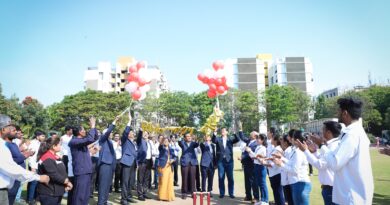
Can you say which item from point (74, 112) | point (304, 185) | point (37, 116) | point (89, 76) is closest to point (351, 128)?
point (304, 185)

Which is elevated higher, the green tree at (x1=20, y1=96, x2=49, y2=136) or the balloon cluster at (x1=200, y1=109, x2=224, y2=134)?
the green tree at (x1=20, y1=96, x2=49, y2=136)

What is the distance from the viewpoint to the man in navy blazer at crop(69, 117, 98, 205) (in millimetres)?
5918

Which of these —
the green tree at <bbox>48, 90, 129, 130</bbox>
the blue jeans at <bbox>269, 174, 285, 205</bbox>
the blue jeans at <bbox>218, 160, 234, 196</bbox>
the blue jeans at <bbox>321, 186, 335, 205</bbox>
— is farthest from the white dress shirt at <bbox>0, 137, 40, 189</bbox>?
the green tree at <bbox>48, 90, 129, 130</bbox>

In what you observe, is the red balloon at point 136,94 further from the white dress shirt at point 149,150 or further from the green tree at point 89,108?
Answer: the green tree at point 89,108

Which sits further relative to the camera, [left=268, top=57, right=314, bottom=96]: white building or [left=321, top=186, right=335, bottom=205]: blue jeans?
[left=268, top=57, right=314, bottom=96]: white building

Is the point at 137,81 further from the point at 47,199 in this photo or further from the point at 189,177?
the point at 47,199

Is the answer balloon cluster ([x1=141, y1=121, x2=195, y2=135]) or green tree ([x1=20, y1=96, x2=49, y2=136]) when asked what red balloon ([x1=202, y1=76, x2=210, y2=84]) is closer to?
balloon cluster ([x1=141, y1=121, x2=195, y2=135])

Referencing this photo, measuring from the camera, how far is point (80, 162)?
6027mm

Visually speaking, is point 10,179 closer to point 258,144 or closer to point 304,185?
point 304,185

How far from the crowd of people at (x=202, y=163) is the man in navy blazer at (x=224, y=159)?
0.10 ft

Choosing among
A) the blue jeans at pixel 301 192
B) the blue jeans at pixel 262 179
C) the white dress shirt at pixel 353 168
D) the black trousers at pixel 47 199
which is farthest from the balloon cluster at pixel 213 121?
the white dress shirt at pixel 353 168

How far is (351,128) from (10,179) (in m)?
4.37

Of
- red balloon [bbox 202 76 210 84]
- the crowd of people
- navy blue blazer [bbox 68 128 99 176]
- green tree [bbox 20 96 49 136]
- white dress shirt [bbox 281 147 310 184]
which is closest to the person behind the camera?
the crowd of people

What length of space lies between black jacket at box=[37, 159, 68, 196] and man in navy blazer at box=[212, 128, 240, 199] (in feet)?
18.3
